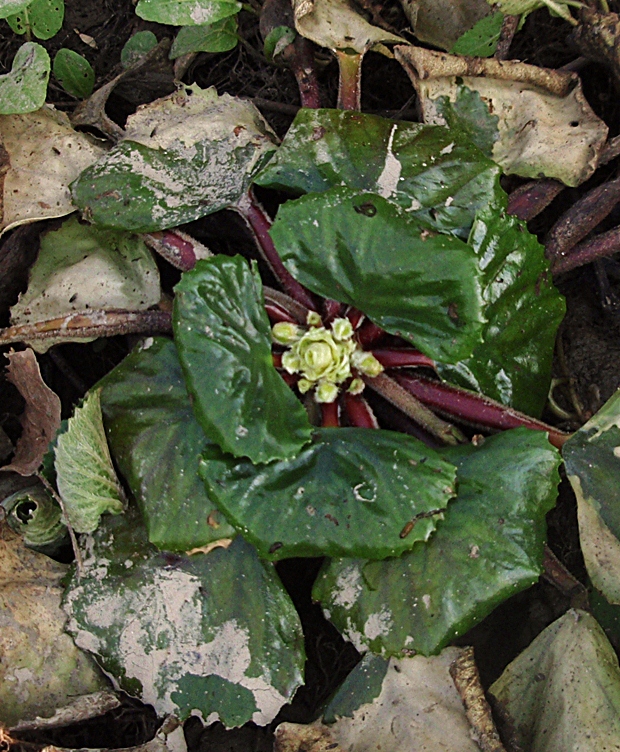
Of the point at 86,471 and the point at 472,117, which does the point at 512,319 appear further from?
the point at 86,471

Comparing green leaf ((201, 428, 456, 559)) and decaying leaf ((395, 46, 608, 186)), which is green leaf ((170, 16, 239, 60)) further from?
green leaf ((201, 428, 456, 559))

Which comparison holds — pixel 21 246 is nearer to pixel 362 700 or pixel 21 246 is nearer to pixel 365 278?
pixel 365 278

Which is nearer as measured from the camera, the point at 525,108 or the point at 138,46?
the point at 525,108

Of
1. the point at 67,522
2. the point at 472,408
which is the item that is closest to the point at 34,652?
the point at 67,522

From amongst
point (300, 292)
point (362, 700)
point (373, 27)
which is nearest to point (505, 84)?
point (373, 27)

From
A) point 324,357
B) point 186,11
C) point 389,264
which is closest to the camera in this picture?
point 389,264

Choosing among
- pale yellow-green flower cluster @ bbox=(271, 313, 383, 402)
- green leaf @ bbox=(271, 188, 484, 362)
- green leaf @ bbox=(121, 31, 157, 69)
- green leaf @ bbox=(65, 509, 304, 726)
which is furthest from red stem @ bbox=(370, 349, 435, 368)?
green leaf @ bbox=(121, 31, 157, 69)
